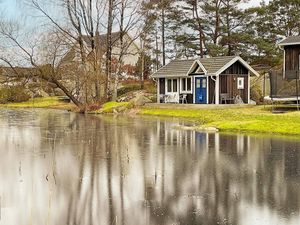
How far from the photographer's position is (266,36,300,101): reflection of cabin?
95.9 feet

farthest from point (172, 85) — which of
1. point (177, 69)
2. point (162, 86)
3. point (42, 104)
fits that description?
point (42, 104)

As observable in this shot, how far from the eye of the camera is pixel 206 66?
122 feet

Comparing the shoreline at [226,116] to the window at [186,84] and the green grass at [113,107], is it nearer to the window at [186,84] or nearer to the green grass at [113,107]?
the green grass at [113,107]

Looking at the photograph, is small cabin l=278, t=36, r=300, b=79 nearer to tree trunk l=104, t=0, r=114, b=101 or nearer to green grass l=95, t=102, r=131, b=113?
Answer: green grass l=95, t=102, r=131, b=113

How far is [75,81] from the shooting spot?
45.1 m

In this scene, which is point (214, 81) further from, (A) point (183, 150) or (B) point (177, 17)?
(A) point (183, 150)

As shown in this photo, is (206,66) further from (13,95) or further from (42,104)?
(13,95)

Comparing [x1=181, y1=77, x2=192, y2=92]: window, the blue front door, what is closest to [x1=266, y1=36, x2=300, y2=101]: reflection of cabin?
the blue front door

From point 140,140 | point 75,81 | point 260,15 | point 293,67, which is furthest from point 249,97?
point 140,140

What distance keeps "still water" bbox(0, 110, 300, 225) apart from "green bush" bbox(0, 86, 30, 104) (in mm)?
41998

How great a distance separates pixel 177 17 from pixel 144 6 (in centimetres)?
568

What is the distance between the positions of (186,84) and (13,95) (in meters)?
27.6

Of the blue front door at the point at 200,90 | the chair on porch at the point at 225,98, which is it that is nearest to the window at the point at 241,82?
the chair on porch at the point at 225,98

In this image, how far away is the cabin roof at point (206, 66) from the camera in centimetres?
3631
